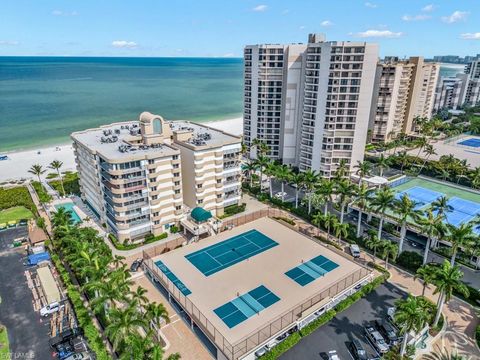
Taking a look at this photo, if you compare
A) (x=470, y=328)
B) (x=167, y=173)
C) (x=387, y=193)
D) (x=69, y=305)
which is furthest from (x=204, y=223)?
(x=470, y=328)

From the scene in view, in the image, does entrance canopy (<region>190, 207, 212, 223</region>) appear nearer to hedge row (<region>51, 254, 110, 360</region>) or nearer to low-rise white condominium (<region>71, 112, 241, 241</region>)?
low-rise white condominium (<region>71, 112, 241, 241</region>)

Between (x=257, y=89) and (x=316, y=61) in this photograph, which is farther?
(x=257, y=89)

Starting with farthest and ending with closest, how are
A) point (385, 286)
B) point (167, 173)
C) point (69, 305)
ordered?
point (167, 173)
point (385, 286)
point (69, 305)

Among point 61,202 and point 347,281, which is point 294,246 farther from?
point 61,202

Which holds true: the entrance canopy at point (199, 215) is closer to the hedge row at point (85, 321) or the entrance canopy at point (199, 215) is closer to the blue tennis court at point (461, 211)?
the hedge row at point (85, 321)

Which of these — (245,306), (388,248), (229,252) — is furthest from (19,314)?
(388,248)

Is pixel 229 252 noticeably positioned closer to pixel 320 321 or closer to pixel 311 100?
pixel 320 321
